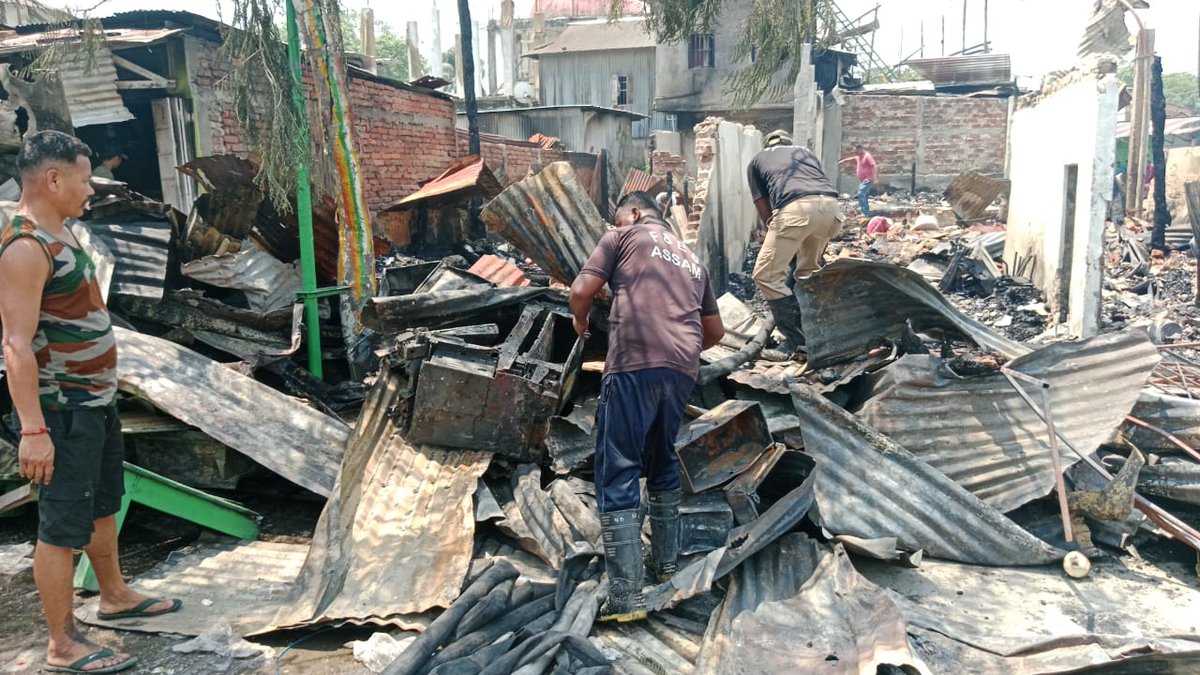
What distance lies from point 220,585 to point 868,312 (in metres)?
3.97

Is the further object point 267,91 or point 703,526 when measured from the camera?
point 267,91

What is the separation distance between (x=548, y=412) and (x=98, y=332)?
2081mm

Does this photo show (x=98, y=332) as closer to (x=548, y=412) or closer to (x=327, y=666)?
(x=327, y=666)

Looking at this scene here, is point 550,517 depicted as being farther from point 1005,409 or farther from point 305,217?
point 305,217

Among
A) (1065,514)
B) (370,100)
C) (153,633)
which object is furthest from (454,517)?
(370,100)

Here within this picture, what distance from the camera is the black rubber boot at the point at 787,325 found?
5547 millimetres

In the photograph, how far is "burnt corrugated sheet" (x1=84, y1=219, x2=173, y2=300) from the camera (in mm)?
4863

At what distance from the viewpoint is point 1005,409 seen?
163 inches

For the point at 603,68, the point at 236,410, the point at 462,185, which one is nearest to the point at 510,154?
the point at 462,185

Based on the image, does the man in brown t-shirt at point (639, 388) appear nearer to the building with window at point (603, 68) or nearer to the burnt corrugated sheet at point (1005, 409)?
the burnt corrugated sheet at point (1005, 409)

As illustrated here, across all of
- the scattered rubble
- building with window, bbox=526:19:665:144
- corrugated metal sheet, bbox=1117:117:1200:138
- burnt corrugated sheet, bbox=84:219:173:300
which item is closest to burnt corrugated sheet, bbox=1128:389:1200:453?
the scattered rubble

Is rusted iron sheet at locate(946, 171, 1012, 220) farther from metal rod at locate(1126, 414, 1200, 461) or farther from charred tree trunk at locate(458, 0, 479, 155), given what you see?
metal rod at locate(1126, 414, 1200, 461)

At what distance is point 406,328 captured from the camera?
15.0 ft

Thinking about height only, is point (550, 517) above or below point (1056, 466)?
below
